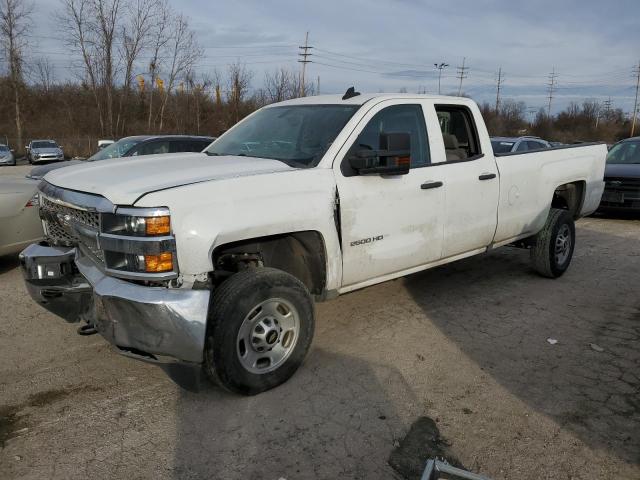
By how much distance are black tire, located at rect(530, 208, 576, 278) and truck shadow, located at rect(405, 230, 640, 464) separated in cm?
18

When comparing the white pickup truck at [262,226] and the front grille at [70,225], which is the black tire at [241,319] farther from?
the front grille at [70,225]

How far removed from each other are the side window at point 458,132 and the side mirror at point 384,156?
3.91 ft

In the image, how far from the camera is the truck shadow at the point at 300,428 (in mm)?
2818

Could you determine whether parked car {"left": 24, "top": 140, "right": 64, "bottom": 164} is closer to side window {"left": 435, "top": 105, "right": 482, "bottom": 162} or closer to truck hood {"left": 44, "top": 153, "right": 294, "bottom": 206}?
truck hood {"left": 44, "top": 153, "right": 294, "bottom": 206}

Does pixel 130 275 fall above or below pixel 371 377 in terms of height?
above

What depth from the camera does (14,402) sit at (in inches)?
136

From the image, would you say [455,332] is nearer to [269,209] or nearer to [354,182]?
[354,182]

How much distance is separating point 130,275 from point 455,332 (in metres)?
2.86

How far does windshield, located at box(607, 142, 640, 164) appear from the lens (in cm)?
1154

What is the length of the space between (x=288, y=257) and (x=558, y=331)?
8.41 ft

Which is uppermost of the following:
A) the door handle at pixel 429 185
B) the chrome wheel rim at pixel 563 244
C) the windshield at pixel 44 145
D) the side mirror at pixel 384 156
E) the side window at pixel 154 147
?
the side mirror at pixel 384 156

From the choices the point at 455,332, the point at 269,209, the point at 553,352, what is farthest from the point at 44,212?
the point at 553,352

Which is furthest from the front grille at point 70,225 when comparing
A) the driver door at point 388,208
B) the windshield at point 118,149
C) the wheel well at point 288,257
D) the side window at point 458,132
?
the windshield at point 118,149

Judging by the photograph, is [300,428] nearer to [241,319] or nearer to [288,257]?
[241,319]
